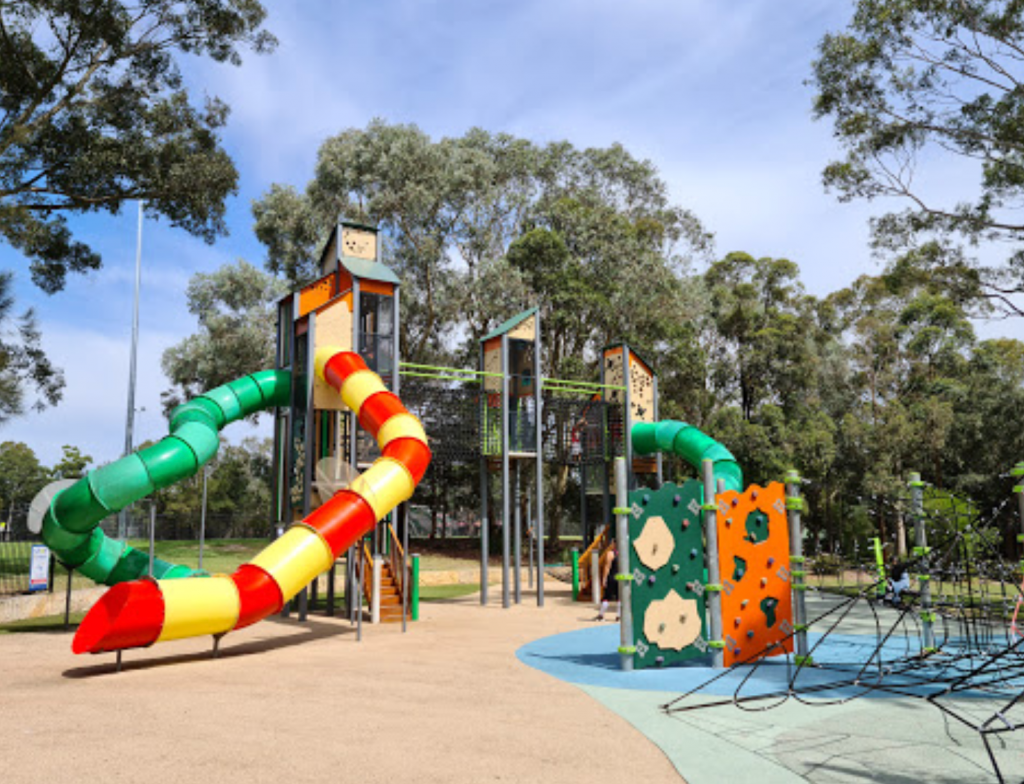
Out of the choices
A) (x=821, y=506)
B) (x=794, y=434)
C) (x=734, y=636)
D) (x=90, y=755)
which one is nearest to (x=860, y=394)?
(x=821, y=506)

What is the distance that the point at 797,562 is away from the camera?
9430mm

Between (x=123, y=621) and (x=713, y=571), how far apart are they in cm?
673

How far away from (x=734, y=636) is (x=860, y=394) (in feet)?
121

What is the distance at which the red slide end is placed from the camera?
8258 millimetres

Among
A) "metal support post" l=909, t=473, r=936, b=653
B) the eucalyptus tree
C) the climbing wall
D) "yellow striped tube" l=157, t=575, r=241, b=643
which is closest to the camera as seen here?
the climbing wall

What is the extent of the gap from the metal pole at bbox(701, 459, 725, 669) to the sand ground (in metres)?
2.16

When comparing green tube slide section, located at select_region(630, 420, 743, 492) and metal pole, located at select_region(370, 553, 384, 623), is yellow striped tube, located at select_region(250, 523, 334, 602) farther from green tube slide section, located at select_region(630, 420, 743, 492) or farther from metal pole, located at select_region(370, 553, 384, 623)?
green tube slide section, located at select_region(630, 420, 743, 492)

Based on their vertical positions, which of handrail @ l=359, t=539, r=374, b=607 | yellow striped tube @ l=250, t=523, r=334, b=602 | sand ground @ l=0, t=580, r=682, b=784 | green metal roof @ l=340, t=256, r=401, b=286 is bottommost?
sand ground @ l=0, t=580, r=682, b=784

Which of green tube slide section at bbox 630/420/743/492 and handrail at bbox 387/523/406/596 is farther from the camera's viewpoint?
green tube slide section at bbox 630/420/743/492

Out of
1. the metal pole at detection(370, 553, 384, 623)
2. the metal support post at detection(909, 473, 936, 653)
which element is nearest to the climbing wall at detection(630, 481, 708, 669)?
the metal support post at detection(909, 473, 936, 653)

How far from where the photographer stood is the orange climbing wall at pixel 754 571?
914 cm

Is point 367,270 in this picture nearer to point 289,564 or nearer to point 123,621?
point 289,564

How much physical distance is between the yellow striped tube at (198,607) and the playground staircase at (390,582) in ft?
12.9

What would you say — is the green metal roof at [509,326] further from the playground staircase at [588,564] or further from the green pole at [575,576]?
the green pole at [575,576]
